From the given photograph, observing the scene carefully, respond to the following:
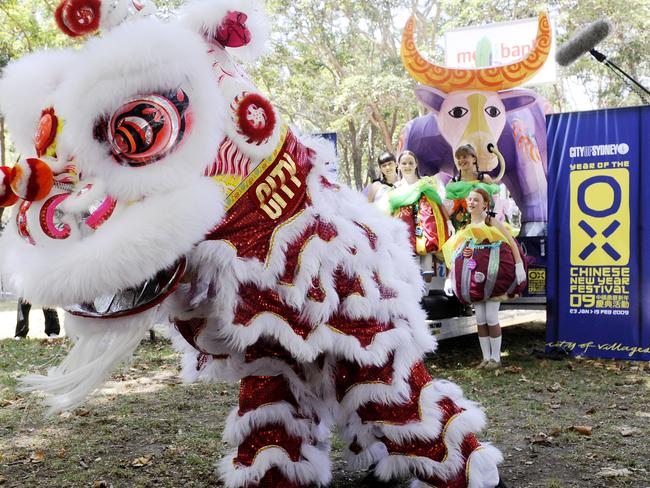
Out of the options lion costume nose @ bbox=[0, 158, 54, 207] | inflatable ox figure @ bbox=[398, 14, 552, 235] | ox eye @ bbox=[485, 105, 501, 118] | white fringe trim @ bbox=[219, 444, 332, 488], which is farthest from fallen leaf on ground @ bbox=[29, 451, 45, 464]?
ox eye @ bbox=[485, 105, 501, 118]

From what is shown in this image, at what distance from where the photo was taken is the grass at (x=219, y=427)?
3.16 m

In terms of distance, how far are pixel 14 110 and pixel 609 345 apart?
199 inches

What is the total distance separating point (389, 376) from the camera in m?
2.26

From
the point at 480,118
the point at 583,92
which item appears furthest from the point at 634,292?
the point at 583,92

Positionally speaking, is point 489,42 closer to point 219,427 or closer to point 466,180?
point 466,180

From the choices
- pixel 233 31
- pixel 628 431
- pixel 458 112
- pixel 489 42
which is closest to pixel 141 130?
pixel 233 31

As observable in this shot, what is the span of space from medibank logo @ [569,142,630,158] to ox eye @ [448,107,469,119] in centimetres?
135

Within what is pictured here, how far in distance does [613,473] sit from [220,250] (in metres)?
2.16

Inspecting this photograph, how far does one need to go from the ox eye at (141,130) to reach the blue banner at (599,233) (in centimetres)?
459

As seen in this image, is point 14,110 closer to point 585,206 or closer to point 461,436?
point 461,436

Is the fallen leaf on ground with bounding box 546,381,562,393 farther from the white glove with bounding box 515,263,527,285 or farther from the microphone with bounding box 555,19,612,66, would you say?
the microphone with bounding box 555,19,612,66

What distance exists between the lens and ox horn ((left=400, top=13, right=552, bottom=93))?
6.61 meters

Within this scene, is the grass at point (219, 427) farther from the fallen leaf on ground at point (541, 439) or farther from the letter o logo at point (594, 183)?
the letter o logo at point (594, 183)

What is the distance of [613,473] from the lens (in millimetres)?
3041
